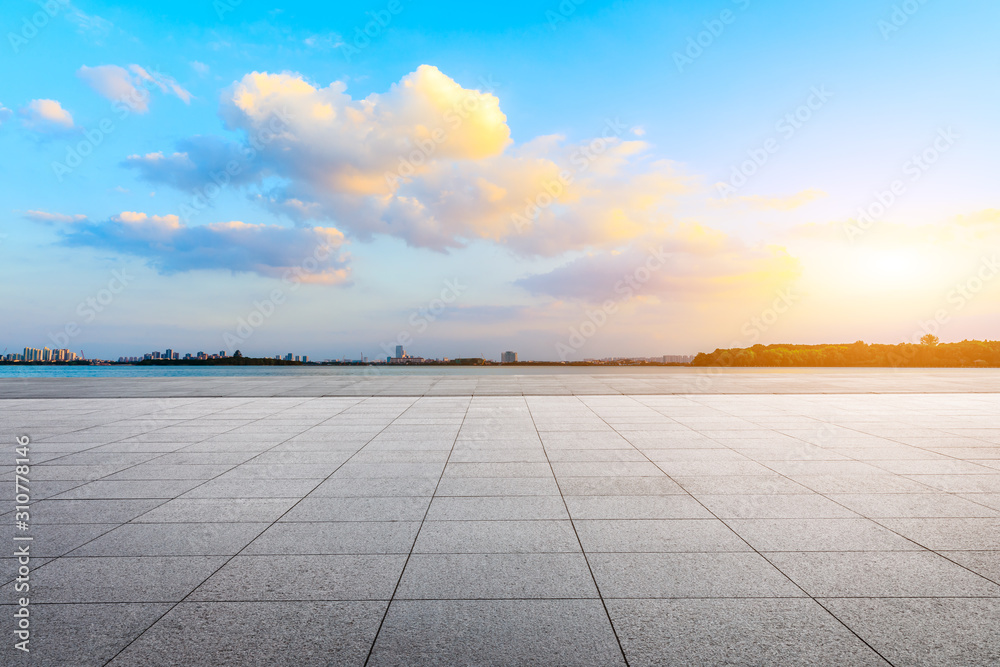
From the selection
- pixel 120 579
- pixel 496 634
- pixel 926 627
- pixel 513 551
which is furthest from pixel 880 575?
pixel 120 579

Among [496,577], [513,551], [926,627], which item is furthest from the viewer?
[513,551]

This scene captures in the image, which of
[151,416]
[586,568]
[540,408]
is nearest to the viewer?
[586,568]

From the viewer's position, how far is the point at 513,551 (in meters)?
4.39

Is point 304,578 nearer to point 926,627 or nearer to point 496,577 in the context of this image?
point 496,577

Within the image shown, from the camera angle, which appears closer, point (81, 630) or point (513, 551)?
point (81, 630)

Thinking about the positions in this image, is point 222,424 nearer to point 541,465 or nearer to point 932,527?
point 541,465

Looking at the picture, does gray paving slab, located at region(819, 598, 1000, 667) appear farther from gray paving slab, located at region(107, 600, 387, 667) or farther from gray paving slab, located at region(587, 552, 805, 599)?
gray paving slab, located at region(107, 600, 387, 667)

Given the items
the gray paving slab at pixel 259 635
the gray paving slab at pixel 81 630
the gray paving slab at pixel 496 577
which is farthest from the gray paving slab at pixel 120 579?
the gray paving slab at pixel 496 577

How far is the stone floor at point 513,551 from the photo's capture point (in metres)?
3.07

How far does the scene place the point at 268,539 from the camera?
473 cm

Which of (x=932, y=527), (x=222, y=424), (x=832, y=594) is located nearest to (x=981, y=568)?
(x=932, y=527)

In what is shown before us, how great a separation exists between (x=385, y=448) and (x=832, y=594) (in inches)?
270

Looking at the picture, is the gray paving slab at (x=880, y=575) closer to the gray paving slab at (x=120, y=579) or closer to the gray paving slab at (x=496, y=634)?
the gray paving slab at (x=496, y=634)

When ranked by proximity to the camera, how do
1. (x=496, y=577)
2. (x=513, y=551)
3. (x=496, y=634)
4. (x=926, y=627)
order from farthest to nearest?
(x=513, y=551)
(x=496, y=577)
(x=926, y=627)
(x=496, y=634)
